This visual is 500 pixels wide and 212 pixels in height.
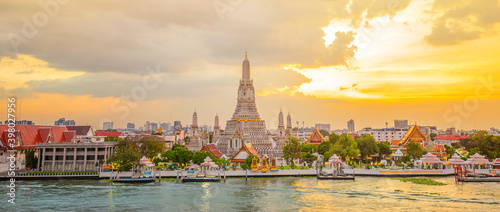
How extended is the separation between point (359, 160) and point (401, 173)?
19.5m

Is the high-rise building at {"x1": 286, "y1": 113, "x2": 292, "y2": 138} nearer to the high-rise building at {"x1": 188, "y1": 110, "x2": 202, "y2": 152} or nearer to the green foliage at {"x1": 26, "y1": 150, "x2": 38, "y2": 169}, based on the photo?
the high-rise building at {"x1": 188, "y1": 110, "x2": 202, "y2": 152}

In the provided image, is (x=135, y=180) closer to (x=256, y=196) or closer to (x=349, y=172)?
(x=256, y=196)

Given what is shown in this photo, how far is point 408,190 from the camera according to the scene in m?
43.2

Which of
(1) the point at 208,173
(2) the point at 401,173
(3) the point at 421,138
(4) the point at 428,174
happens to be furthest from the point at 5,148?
(3) the point at 421,138

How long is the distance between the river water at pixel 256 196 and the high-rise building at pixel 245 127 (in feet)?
94.0

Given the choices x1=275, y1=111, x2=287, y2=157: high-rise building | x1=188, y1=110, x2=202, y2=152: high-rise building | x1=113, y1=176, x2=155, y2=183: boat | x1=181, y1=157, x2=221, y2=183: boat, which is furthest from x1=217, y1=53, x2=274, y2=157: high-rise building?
x1=113, y1=176, x2=155, y2=183: boat

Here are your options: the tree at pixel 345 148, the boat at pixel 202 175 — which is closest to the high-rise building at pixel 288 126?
the tree at pixel 345 148

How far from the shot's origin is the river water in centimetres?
3481

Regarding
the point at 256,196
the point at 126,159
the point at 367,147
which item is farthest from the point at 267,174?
the point at 367,147

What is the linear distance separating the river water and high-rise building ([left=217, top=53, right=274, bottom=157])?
28.6m

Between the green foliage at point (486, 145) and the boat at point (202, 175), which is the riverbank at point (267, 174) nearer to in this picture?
the boat at point (202, 175)

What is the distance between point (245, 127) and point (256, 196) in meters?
44.8

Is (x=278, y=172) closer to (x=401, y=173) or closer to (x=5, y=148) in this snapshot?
(x=401, y=173)

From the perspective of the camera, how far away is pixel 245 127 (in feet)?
278
